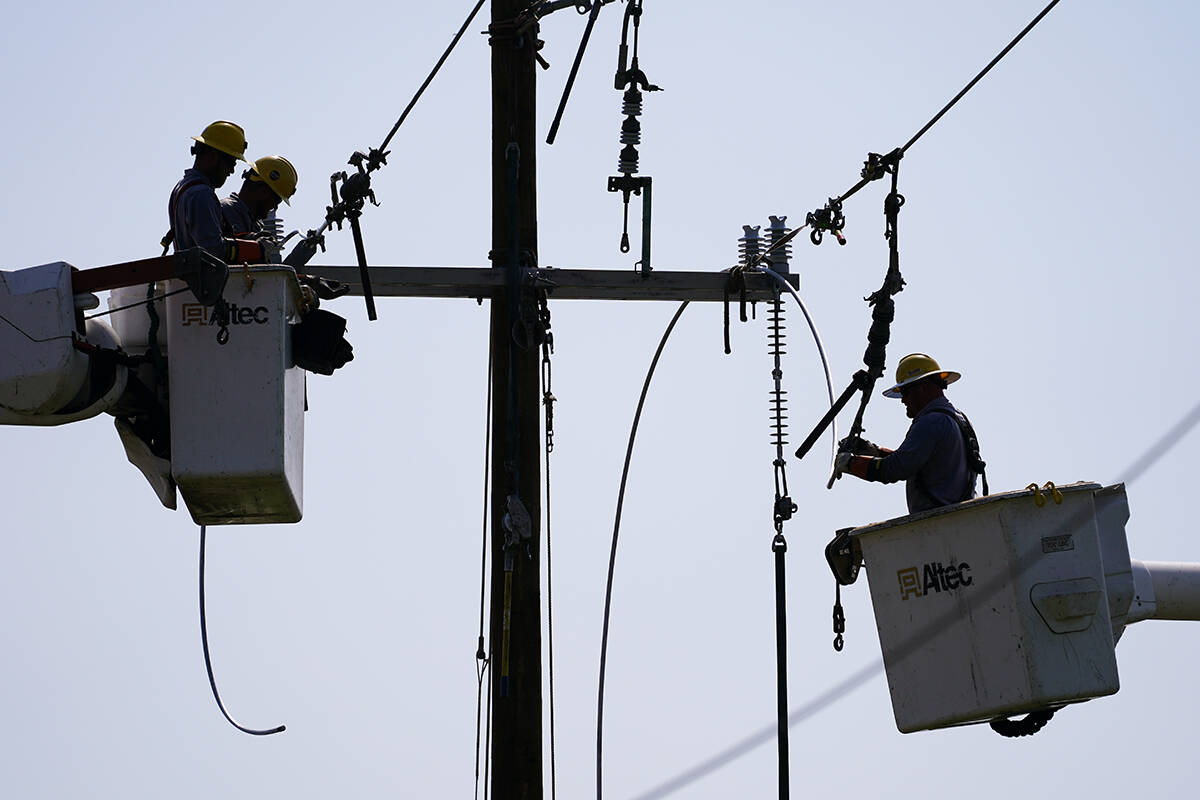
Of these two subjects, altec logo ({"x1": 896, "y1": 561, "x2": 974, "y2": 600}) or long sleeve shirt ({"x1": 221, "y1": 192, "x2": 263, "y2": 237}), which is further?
long sleeve shirt ({"x1": 221, "y1": 192, "x2": 263, "y2": 237})

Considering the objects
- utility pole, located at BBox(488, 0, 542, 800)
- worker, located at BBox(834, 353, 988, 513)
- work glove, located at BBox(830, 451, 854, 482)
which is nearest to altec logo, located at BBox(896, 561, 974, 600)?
worker, located at BBox(834, 353, 988, 513)

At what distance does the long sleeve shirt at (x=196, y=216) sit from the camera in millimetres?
11016

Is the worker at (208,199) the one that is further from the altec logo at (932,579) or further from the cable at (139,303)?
the altec logo at (932,579)

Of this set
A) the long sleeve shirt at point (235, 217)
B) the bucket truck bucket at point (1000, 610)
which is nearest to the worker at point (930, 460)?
the bucket truck bucket at point (1000, 610)

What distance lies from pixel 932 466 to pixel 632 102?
7.93ft

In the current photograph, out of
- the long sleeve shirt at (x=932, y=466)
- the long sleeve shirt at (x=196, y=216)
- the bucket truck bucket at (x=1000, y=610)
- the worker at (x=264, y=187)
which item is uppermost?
the worker at (x=264, y=187)

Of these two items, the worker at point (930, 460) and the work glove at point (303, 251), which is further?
the work glove at point (303, 251)

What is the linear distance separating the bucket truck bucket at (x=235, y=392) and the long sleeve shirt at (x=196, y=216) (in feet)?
0.47

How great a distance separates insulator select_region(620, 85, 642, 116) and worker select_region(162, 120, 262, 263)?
1923 mm

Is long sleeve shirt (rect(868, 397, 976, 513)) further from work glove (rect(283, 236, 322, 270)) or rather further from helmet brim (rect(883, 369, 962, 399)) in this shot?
work glove (rect(283, 236, 322, 270))

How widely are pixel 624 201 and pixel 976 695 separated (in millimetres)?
2911

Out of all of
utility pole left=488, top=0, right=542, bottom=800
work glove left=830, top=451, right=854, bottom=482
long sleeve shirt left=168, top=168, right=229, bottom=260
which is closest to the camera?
long sleeve shirt left=168, top=168, right=229, bottom=260

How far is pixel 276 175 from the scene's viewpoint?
1184cm

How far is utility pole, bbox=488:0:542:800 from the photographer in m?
12.2
